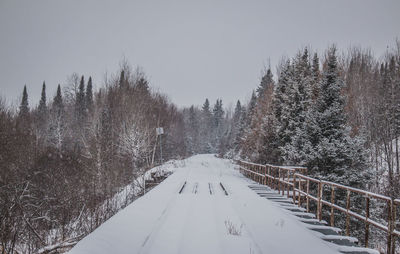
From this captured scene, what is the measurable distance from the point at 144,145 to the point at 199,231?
1553 centimetres

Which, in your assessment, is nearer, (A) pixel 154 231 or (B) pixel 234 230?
(A) pixel 154 231

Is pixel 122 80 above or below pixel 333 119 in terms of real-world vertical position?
above

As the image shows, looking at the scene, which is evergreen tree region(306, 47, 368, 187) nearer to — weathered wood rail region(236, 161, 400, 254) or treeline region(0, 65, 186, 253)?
weathered wood rail region(236, 161, 400, 254)

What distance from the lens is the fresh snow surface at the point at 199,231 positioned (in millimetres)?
3957

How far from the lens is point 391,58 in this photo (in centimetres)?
1953

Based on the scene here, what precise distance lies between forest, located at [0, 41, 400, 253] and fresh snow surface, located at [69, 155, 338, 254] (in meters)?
1.45

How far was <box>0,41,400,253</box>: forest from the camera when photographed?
25.4ft

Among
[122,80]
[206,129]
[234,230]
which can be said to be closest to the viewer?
[234,230]

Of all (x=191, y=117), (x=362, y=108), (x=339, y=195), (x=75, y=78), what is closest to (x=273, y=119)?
(x=339, y=195)

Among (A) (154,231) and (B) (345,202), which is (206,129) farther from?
(A) (154,231)

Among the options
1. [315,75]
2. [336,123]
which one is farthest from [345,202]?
[315,75]

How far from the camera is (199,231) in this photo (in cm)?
477

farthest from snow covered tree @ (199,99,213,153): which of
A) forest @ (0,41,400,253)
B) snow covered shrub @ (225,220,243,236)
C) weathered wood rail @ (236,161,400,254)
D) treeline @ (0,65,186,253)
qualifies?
snow covered shrub @ (225,220,243,236)

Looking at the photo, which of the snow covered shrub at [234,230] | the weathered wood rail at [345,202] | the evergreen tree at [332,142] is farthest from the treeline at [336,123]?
the snow covered shrub at [234,230]
